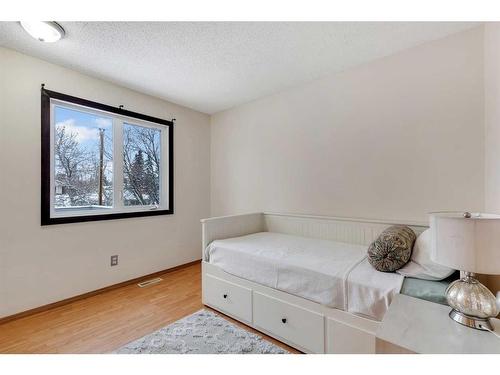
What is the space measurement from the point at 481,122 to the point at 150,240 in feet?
11.2

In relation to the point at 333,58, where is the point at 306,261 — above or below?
below

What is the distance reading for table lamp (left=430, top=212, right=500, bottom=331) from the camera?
0.88 meters

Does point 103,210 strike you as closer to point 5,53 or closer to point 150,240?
point 150,240

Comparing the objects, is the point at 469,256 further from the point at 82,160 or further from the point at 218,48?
the point at 82,160

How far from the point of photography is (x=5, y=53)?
6.48ft

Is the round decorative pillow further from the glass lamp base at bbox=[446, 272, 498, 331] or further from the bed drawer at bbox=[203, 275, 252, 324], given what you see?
the bed drawer at bbox=[203, 275, 252, 324]

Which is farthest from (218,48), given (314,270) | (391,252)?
(391,252)

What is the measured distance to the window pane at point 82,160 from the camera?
7.73 feet

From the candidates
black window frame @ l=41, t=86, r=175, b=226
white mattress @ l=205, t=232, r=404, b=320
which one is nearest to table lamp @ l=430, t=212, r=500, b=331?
white mattress @ l=205, t=232, r=404, b=320

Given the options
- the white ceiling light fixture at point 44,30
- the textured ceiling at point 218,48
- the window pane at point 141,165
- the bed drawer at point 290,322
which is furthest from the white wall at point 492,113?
the window pane at point 141,165

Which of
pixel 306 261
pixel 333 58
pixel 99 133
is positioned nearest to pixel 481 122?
pixel 333 58

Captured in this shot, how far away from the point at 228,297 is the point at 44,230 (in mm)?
1802

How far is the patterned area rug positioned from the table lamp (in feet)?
3.60

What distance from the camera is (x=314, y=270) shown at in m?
1.59
